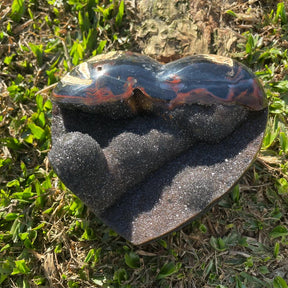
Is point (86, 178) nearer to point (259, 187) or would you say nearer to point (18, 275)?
point (18, 275)

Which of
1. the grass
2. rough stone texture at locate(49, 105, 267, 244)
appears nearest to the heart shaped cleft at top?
rough stone texture at locate(49, 105, 267, 244)

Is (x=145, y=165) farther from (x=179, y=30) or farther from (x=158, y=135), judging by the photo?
(x=179, y=30)

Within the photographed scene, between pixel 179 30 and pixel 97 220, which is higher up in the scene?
pixel 179 30

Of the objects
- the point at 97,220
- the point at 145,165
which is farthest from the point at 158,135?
the point at 97,220

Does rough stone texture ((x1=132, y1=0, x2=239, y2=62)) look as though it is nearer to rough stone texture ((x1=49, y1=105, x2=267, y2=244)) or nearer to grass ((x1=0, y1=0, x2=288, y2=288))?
grass ((x1=0, y1=0, x2=288, y2=288))

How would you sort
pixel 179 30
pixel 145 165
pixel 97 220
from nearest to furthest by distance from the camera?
pixel 145 165 < pixel 97 220 < pixel 179 30

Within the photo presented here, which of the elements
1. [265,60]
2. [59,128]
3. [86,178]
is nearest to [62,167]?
[86,178]
